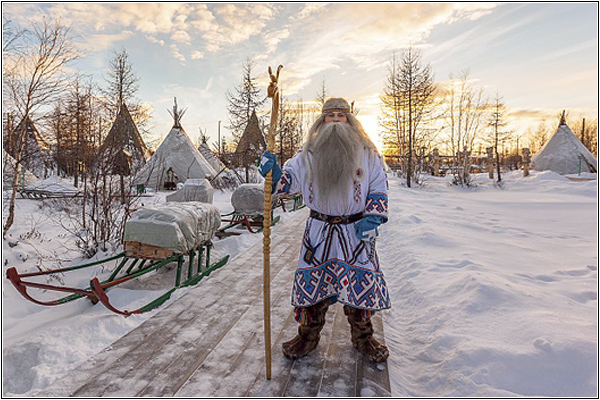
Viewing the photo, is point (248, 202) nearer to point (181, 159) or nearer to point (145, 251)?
point (145, 251)

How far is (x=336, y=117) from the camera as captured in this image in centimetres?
257

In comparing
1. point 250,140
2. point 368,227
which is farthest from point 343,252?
point 250,140

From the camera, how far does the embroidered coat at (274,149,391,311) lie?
93.5 inches

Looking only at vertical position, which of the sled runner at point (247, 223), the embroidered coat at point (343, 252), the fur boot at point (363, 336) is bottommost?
the fur boot at point (363, 336)

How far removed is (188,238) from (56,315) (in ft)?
4.67

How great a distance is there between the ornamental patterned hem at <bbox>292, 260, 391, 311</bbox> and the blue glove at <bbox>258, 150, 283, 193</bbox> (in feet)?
2.32

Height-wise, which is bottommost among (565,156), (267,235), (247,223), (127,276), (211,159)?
(127,276)

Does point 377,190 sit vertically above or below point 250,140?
below

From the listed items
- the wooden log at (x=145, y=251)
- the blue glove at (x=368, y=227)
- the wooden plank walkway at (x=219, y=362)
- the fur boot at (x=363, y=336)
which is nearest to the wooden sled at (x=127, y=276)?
the wooden log at (x=145, y=251)

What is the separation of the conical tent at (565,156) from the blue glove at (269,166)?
28253mm

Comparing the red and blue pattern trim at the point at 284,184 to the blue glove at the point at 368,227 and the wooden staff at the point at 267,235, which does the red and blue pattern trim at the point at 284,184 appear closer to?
the wooden staff at the point at 267,235

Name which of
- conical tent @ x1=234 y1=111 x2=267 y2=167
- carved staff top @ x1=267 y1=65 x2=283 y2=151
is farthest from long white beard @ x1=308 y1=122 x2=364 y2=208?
conical tent @ x1=234 y1=111 x2=267 y2=167

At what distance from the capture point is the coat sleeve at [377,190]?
2.35 meters

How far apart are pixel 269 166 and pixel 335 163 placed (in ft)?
1.49
